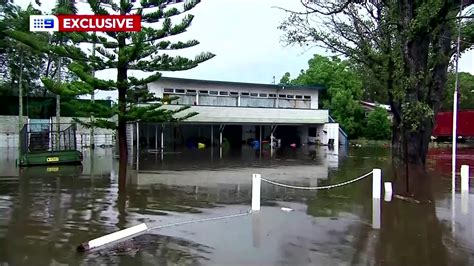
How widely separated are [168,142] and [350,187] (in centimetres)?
2631

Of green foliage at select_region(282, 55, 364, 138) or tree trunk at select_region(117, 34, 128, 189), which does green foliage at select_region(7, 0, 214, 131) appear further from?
green foliage at select_region(282, 55, 364, 138)

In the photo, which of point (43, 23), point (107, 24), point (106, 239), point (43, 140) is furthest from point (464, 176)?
point (43, 140)

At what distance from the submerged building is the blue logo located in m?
13.5

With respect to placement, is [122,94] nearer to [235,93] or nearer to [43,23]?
[43,23]

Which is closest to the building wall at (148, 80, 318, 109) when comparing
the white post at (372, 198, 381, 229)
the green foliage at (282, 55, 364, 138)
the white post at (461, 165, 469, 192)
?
the green foliage at (282, 55, 364, 138)

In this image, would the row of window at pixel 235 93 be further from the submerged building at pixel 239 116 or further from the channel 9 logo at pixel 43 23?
the channel 9 logo at pixel 43 23

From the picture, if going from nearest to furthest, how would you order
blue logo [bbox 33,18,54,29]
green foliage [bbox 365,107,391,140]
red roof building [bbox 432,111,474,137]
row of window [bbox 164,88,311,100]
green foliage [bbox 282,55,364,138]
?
blue logo [bbox 33,18,54,29] → row of window [bbox 164,88,311,100] → red roof building [bbox 432,111,474,137] → green foliage [bbox 282,55,364,138] → green foliage [bbox 365,107,391,140]

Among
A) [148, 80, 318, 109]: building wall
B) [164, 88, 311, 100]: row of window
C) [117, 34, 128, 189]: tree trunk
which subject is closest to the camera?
[117, 34, 128, 189]: tree trunk

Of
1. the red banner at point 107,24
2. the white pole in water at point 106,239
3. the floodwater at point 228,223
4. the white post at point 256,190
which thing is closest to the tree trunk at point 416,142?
the floodwater at point 228,223

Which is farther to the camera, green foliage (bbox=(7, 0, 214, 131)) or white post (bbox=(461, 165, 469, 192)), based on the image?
green foliage (bbox=(7, 0, 214, 131))

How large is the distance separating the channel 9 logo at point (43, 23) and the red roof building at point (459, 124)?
1231 inches

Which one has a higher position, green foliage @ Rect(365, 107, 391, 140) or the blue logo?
the blue logo

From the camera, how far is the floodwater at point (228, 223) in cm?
642

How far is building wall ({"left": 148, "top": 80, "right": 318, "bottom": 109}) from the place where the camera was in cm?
3559
